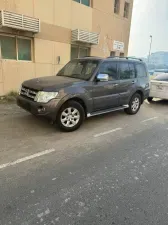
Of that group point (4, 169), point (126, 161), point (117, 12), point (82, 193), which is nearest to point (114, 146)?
point (126, 161)

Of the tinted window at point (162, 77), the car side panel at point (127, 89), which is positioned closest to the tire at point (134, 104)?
the car side panel at point (127, 89)

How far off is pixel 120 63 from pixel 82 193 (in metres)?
4.44

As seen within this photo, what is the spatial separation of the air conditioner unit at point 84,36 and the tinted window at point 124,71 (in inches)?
188

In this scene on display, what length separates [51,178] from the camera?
272 cm

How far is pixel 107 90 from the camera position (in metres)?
5.23

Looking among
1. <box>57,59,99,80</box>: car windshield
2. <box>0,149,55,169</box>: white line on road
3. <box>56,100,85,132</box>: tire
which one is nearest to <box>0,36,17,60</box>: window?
<box>57,59,99,80</box>: car windshield

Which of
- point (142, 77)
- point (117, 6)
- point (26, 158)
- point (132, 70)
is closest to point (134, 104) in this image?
point (142, 77)

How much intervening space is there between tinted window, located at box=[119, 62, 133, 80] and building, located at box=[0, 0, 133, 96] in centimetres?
471

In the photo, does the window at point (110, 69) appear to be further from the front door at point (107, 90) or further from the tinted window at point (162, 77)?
the tinted window at point (162, 77)

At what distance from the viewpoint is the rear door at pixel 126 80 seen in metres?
5.69

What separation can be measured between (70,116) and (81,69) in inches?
64.7

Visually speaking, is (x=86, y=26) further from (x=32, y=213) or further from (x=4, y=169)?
(x=32, y=213)

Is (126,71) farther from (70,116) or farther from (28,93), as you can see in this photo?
(28,93)

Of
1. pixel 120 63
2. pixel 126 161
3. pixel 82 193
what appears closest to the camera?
pixel 82 193
